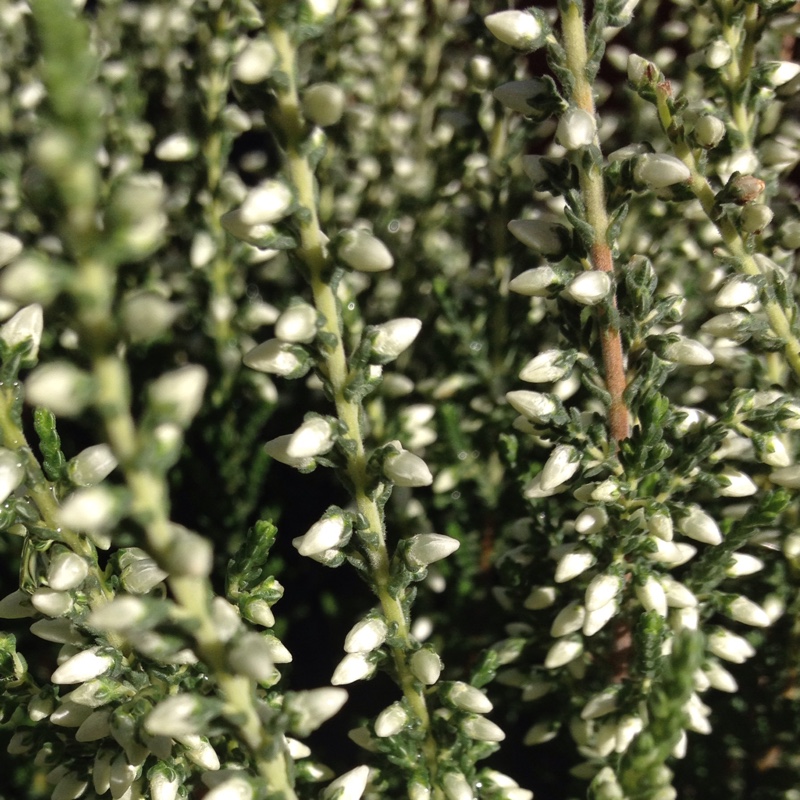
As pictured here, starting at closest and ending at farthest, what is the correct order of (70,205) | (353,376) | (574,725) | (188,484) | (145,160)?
(70,205)
(353,376)
(574,725)
(188,484)
(145,160)

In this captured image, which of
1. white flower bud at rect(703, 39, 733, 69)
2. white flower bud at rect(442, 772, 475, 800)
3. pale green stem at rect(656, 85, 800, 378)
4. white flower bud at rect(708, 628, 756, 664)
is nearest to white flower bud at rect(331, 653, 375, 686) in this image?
white flower bud at rect(442, 772, 475, 800)

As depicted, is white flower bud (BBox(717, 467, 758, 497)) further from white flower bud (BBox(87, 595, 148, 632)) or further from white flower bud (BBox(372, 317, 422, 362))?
white flower bud (BBox(87, 595, 148, 632))

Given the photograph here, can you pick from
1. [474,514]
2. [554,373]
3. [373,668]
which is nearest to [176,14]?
[474,514]

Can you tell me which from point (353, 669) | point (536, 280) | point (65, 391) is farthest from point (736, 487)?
point (65, 391)

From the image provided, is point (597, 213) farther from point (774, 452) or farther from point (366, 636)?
point (366, 636)

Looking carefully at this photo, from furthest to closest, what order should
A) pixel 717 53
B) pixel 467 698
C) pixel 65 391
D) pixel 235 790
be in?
pixel 717 53
pixel 467 698
pixel 235 790
pixel 65 391

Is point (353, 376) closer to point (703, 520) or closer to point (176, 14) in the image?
point (703, 520)

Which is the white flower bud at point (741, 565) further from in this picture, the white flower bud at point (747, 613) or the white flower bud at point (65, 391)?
the white flower bud at point (65, 391)
